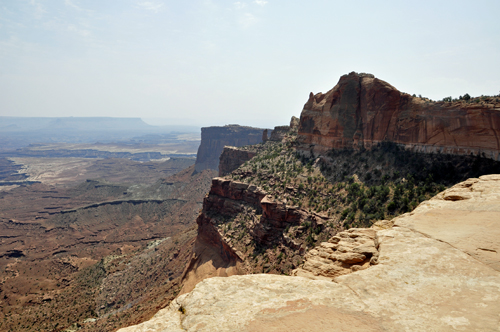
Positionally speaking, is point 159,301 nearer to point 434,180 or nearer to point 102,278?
point 102,278

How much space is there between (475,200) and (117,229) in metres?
82.2

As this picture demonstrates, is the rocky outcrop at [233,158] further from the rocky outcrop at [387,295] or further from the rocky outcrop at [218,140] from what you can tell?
the rocky outcrop at [218,140]

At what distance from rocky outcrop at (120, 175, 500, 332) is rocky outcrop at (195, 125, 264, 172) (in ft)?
405

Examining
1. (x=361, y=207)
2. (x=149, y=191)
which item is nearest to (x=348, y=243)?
(x=361, y=207)

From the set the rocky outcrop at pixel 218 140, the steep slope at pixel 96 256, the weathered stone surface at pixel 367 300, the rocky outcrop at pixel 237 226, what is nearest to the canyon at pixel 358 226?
the weathered stone surface at pixel 367 300

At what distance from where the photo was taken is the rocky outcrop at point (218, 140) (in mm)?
135250

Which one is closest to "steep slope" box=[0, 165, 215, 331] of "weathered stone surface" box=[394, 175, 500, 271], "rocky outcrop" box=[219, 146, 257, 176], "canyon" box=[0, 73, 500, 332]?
"canyon" box=[0, 73, 500, 332]

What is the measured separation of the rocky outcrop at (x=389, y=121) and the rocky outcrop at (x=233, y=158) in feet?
60.0

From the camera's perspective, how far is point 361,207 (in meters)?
26.5

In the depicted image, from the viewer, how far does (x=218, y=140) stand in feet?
459

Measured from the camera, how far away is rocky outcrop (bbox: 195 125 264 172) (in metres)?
135

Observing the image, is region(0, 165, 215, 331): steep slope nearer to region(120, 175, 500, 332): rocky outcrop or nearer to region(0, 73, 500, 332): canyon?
region(0, 73, 500, 332): canyon

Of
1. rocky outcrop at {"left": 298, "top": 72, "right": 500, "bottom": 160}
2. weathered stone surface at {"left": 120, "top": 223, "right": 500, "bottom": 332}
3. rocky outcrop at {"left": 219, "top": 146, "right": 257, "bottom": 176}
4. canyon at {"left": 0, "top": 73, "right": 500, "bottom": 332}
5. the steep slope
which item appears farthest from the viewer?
rocky outcrop at {"left": 219, "top": 146, "right": 257, "bottom": 176}

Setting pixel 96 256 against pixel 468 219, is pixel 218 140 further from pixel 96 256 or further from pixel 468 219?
pixel 468 219
